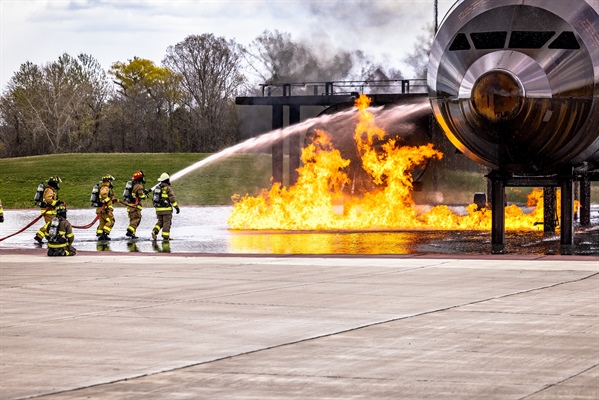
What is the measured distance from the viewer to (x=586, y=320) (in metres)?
10.4

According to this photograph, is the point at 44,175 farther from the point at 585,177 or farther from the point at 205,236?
the point at 585,177

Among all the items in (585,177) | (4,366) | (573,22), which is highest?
(573,22)

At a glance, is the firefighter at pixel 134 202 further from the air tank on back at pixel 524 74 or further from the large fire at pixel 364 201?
the air tank on back at pixel 524 74

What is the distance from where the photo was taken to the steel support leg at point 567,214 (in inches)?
744

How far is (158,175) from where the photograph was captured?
59.2m

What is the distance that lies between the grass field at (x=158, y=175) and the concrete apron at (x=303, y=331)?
24766 mm

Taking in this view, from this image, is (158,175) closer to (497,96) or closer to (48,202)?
(48,202)

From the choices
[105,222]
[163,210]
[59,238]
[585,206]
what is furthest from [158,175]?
[59,238]

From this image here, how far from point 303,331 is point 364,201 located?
1711 cm

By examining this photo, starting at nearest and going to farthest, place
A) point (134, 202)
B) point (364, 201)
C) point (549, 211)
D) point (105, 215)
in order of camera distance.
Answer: point (105, 215) → point (134, 202) → point (549, 211) → point (364, 201)

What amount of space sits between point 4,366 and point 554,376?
12.9 feet

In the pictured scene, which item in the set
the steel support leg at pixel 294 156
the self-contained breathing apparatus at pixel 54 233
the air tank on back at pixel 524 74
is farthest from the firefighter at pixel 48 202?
the steel support leg at pixel 294 156

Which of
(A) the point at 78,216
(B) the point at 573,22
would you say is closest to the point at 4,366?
(B) the point at 573,22

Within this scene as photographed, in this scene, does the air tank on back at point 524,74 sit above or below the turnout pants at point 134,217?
above
